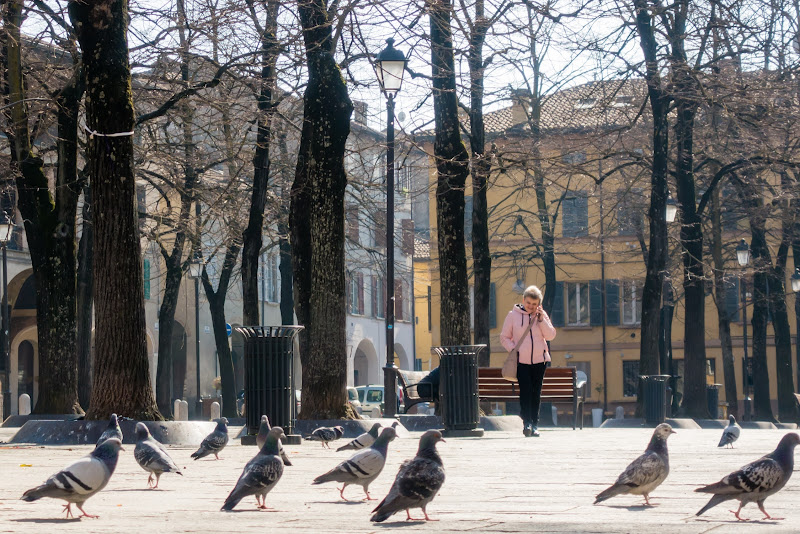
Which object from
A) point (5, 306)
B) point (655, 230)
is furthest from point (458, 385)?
point (5, 306)

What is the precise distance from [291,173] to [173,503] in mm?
23804

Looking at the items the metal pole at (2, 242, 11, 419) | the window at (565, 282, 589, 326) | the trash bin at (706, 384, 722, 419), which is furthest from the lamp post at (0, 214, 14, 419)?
the window at (565, 282, 589, 326)

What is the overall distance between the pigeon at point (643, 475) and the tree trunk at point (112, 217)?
8.60m

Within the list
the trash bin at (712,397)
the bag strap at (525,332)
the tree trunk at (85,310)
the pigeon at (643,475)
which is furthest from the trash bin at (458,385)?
Answer: the trash bin at (712,397)

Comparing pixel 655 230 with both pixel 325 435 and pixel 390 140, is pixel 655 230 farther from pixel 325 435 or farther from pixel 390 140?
pixel 325 435

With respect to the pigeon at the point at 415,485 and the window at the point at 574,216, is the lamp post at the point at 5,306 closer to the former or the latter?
the window at the point at 574,216

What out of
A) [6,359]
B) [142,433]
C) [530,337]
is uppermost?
[530,337]

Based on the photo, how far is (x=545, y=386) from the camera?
21141mm

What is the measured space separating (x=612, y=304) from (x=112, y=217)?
49.9 metres

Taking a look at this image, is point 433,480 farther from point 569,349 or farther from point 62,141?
point 569,349

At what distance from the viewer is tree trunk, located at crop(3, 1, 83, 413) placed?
19.2 meters

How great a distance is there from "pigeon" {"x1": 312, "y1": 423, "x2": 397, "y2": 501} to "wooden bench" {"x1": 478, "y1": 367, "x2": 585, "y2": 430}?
12.3 meters

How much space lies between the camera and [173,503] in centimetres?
770

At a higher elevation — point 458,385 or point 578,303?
point 578,303
